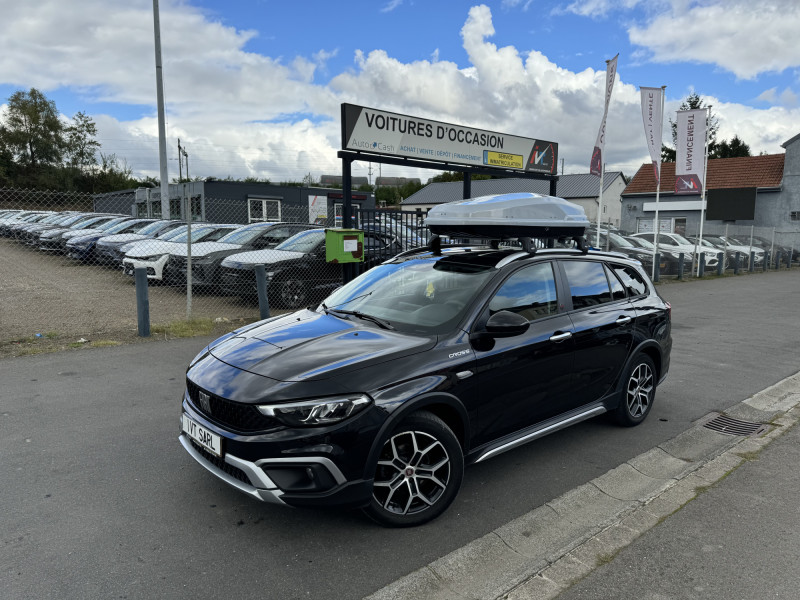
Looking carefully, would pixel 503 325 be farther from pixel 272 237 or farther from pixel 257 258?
pixel 272 237

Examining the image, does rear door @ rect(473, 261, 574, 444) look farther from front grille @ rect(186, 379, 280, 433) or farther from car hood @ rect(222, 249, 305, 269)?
car hood @ rect(222, 249, 305, 269)

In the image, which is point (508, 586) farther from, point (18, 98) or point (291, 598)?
point (18, 98)

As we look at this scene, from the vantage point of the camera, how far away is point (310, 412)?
9.25ft

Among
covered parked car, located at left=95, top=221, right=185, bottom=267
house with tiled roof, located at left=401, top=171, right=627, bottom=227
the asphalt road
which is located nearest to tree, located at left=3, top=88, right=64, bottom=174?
house with tiled roof, located at left=401, top=171, right=627, bottom=227

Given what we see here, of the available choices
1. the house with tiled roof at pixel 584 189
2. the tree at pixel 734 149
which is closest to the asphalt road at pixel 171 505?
the house with tiled roof at pixel 584 189

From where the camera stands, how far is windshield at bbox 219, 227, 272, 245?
11.7 meters

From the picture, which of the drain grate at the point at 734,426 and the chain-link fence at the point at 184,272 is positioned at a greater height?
the chain-link fence at the point at 184,272

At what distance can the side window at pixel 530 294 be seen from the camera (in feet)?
12.4

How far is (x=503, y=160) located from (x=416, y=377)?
881 cm

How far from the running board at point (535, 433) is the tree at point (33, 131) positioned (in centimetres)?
7196

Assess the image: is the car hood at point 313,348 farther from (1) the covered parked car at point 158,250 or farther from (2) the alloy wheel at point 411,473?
(1) the covered parked car at point 158,250

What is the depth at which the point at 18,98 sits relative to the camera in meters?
64.2

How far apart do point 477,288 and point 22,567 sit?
2914 mm

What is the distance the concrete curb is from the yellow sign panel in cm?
723
